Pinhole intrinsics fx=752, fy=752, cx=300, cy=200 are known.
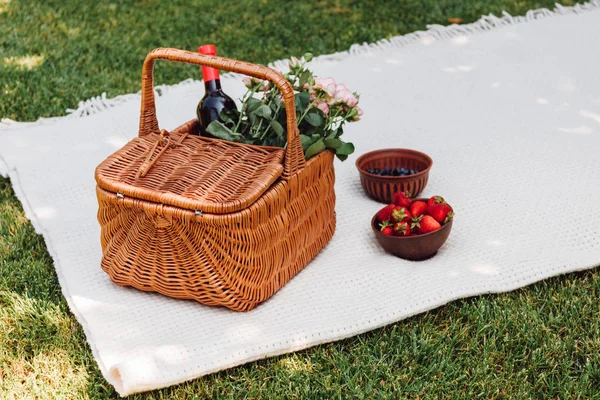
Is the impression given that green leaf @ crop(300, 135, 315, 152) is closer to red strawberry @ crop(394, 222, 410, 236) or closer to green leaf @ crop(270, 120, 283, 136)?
green leaf @ crop(270, 120, 283, 136)

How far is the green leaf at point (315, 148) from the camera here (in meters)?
2.00

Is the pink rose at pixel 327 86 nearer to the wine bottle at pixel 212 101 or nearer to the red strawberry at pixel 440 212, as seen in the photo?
the wine bottle at pixel 212 101

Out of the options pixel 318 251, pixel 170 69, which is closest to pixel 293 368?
pixel 318 251

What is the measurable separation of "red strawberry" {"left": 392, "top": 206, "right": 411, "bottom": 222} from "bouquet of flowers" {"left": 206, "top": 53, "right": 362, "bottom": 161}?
21 centimetres

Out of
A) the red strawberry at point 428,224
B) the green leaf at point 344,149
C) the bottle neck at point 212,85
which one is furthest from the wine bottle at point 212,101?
the red strawberry at point 428,224

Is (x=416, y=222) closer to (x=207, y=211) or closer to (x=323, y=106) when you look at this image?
(x=323, y=106)

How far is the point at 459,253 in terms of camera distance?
2.16m

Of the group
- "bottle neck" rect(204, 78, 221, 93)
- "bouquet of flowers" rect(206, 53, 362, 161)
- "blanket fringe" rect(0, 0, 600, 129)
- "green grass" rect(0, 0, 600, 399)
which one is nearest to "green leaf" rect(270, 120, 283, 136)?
"bouquet of flowers" rect(206, 53, 362, 161)

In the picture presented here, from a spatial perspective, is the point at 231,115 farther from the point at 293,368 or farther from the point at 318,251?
the point at 293,368

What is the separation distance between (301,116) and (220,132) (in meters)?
0.22

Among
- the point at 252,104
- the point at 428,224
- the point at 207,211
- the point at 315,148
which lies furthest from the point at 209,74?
the point at 428,224

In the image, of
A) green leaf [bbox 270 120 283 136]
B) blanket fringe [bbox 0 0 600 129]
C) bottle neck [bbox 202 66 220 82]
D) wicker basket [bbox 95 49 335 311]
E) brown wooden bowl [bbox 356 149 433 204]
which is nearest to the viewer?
wicker basket [bbox 95 49 335 311]

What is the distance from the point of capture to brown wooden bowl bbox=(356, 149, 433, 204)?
92.0 inches

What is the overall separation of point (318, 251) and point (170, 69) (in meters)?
1.61
